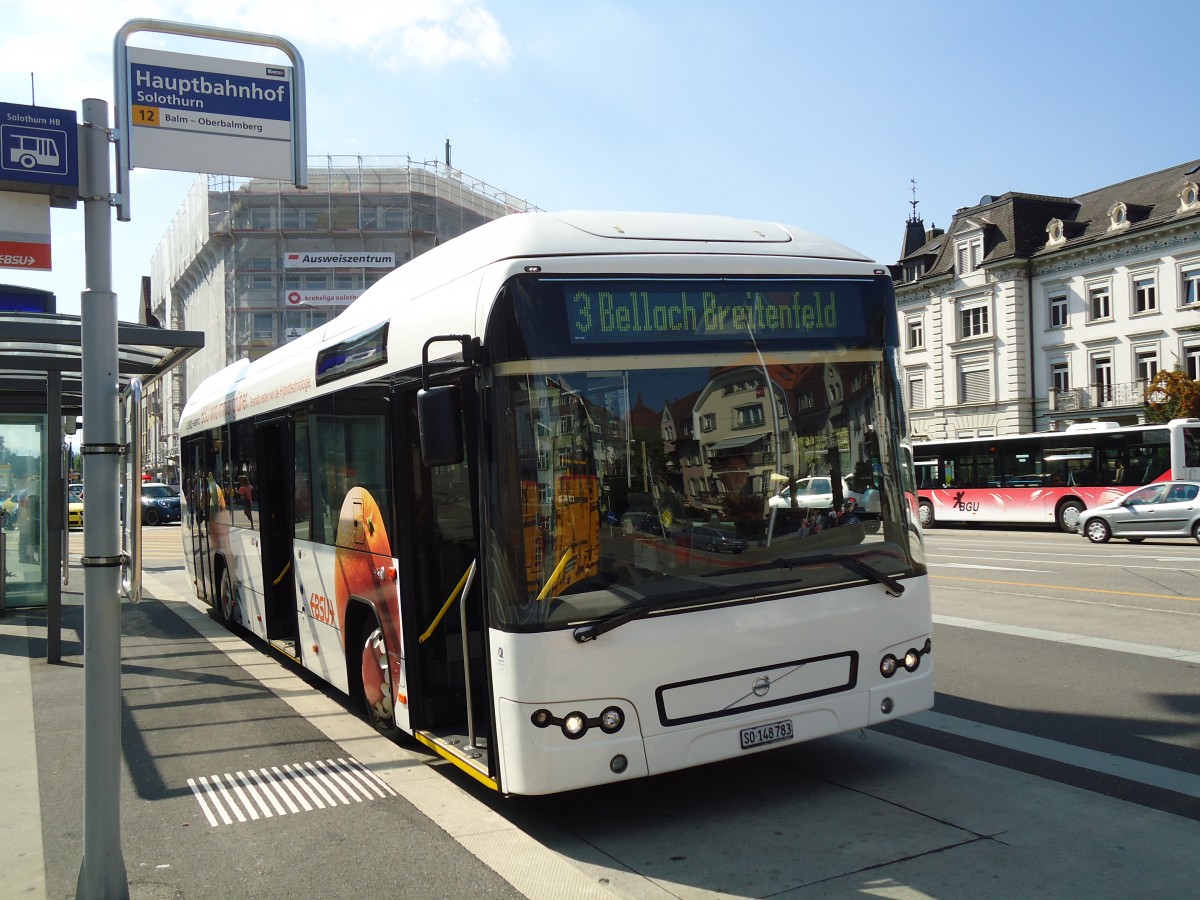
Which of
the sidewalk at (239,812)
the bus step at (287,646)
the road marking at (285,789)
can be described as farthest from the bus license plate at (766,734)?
the bus step at (287,646)

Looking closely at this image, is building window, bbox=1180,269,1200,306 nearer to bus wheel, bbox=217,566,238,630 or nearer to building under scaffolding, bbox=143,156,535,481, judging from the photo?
building under scaffolding, bbox=143,156,535,481

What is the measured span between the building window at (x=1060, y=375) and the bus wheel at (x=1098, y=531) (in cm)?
3273

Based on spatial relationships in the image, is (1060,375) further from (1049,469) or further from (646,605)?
(646,605)

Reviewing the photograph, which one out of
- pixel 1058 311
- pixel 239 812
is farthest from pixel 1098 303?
pixel 239 812

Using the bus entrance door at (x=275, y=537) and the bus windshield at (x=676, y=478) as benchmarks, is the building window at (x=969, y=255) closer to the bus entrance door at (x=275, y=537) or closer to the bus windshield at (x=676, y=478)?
the bus entrance door at (x=275, y=537)

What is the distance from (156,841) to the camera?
5.58 m

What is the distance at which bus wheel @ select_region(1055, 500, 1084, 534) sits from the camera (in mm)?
29480

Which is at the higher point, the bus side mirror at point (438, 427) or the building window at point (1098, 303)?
the building window at point (1098, 303)

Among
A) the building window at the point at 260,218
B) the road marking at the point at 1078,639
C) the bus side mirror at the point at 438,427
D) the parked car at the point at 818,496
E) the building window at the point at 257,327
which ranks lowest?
the road marking at the point at 1078,639

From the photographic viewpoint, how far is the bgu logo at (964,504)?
32656 mm

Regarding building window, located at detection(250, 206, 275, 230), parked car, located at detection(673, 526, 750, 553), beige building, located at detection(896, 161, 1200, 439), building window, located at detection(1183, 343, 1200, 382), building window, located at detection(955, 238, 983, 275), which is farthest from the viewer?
building window, located at detection(250, 206, 275, 230)

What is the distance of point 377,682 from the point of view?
7078 mm

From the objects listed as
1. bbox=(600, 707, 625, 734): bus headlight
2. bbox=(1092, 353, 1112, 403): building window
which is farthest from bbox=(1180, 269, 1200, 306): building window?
bbox=(600, 707, 625, 734): bus headlight

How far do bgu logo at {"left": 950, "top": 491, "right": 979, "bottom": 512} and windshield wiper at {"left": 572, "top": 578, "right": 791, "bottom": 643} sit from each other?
29.1 m
